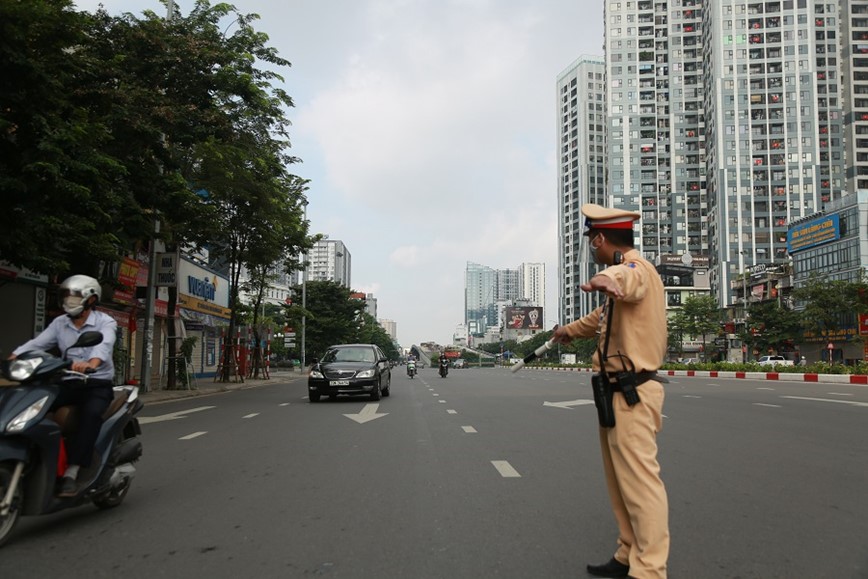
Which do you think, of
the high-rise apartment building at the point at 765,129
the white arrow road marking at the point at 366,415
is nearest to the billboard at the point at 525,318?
the high-rise apartment building at the point at 765,129

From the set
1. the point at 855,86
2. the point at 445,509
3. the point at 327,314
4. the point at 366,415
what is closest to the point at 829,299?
the point at 327,314

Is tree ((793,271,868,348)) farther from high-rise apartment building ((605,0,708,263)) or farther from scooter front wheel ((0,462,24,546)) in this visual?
high-rise apartment building ((605,0,708,263))

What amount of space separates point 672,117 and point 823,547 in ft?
398

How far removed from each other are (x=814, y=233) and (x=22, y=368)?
242 feet

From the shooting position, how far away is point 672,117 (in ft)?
377

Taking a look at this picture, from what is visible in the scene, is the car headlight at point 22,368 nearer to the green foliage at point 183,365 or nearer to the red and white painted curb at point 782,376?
the green foliage at point 183,365

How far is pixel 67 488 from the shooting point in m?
4.30

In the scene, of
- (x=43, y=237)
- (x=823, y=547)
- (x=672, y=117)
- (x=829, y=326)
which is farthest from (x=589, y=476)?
(x=672, y=117)

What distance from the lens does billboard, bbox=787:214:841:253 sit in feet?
207

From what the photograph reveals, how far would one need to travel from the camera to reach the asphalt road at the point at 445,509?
3732 mm

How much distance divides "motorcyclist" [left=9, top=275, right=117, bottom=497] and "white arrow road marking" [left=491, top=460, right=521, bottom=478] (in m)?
3.47

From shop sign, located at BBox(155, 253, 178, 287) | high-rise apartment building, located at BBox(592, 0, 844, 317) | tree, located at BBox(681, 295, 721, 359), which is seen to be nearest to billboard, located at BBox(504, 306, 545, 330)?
high-rise apartment building, located at BBox(592, 0, 844, 317)

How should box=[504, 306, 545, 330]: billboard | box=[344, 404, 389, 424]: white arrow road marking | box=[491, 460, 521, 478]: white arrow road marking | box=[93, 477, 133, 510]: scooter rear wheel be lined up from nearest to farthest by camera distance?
box=[93, 477, 133, 510]: scooter rear wheel < box=[491, 460, 521, 478]: white arrow road marking < box=[344, 404, 389, 424]: white arrow road marking < box=[504, 306, 545, 330]: billboard

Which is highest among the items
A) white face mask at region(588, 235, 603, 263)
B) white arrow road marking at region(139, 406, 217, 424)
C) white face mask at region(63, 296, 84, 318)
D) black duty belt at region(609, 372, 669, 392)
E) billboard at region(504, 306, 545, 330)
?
billboard at region(504, 306, 545, 330)
